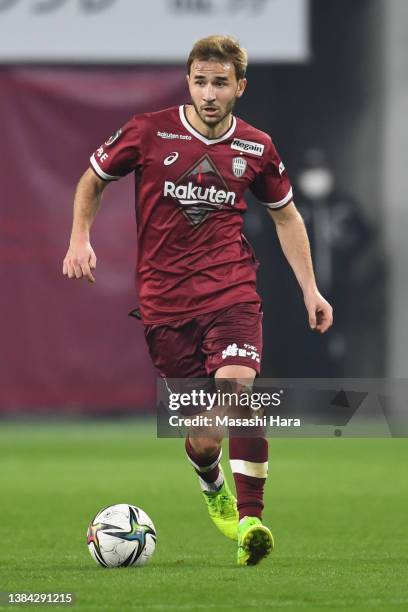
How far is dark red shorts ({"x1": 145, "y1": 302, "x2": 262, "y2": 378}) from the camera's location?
631 centimetres

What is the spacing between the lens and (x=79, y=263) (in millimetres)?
6133

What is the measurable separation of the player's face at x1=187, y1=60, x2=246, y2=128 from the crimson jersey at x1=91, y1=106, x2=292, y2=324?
0.16m

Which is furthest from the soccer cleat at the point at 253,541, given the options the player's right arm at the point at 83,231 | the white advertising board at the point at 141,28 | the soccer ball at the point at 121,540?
the white advertising board at the point at 141,28

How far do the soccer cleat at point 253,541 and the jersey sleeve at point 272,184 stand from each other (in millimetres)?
1423

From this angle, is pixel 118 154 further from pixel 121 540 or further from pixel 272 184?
pixel 121 540

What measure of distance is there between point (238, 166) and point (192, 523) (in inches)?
89.5

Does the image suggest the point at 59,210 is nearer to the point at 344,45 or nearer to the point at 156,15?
the point at 156,15

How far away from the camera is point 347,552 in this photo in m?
6.68

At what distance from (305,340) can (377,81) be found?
2692 millimetres

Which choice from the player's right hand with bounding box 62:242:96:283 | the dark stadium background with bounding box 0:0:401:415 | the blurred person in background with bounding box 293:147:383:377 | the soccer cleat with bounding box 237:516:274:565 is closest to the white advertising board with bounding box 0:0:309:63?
the dark stadium background with bounding box 0:0:401:415

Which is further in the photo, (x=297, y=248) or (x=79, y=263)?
(x=297, y=248)

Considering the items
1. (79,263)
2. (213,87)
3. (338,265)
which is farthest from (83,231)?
(338,265)

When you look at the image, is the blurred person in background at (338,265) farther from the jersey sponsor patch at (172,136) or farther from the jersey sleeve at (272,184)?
the jersey sponsor patch at (172,136)

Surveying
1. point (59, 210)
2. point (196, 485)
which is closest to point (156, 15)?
point (59, 210)
